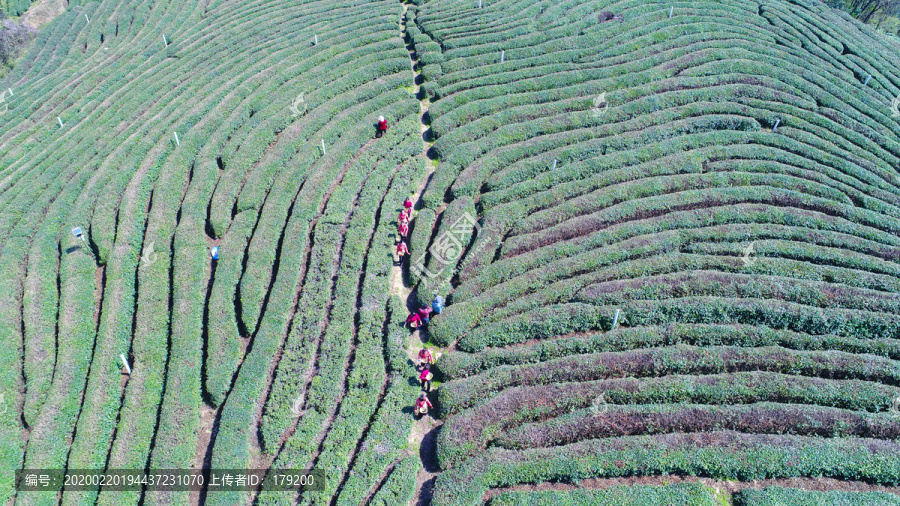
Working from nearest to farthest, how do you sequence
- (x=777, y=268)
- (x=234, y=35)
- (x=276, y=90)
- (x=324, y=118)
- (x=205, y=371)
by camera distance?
(x=205, y=371) < (x=777, y=268) < (x=324, y=118) < (x=276, y=90) < (x=234, y=35)

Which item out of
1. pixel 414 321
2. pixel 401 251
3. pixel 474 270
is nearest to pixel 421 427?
pixel 414 321

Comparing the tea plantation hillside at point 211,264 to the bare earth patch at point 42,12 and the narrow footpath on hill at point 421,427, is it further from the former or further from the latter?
the bare earth patch at point 42,12

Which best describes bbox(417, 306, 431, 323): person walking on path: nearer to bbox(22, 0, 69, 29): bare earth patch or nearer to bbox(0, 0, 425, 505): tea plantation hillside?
bbox(0, 0, 425, 505): tea plantation hillside

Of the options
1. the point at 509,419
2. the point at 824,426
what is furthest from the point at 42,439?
the point at 824,426

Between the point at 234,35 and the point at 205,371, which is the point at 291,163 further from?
the point at 234,35

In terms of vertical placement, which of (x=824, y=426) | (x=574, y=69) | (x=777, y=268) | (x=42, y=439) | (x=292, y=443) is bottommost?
(x=42, y=439)

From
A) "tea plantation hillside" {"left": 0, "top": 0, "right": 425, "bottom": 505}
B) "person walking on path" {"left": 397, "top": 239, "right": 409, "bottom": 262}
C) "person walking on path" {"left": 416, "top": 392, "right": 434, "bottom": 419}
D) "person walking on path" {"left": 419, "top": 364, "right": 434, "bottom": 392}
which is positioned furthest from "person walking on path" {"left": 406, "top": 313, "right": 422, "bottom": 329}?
"person walking on path" {"left": 397, "top": 239, "right": 409, "bottom": 262}
